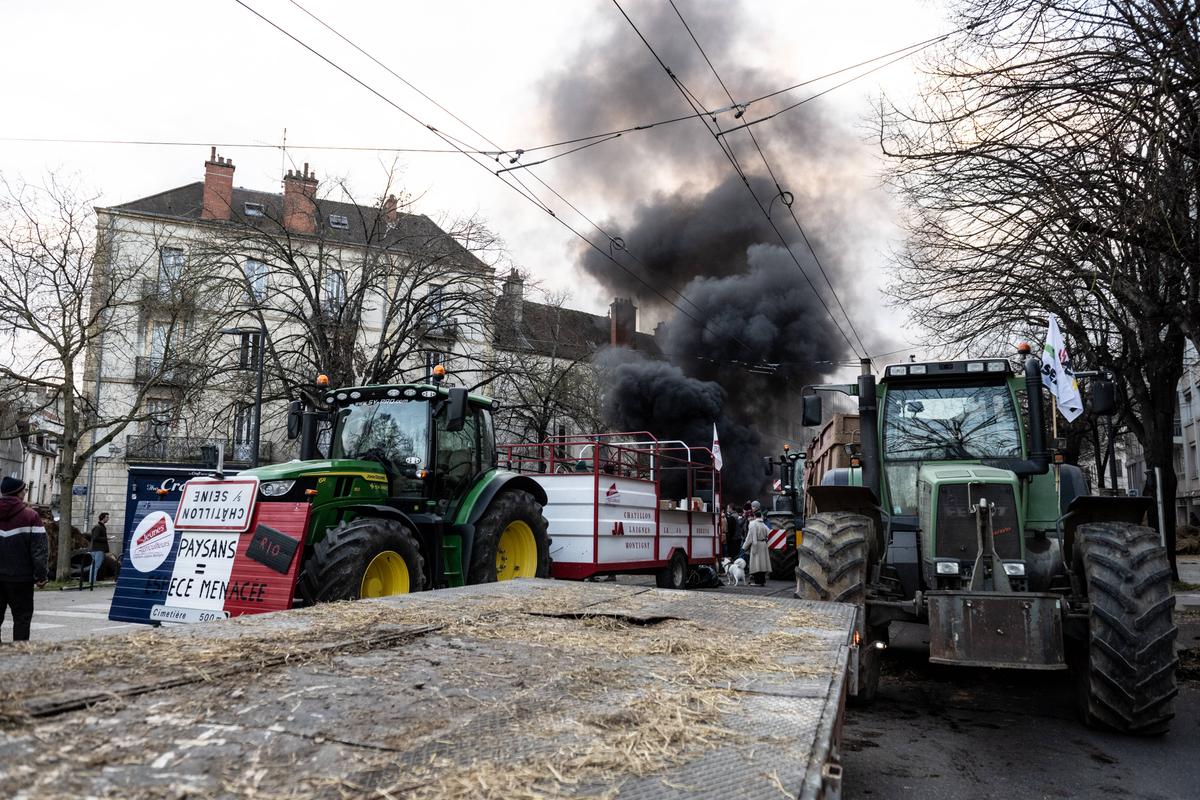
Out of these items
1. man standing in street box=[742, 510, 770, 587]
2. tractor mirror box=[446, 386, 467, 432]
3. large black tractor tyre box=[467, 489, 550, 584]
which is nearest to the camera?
tractor mirror box=[446, 386, 467, 432]

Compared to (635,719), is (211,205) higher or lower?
higher

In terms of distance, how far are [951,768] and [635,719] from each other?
3.30 metres

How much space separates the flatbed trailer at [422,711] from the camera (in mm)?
1855

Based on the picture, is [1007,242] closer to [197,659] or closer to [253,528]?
[253,528]

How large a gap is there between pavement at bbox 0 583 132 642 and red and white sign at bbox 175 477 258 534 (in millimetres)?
1610

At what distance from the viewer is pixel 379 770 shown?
1.91 metres

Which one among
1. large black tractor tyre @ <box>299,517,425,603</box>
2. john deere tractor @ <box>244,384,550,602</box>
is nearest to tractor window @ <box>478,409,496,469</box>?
john deere tractor @ <box>244,384,550,602</box>

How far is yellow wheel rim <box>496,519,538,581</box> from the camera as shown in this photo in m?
10.1

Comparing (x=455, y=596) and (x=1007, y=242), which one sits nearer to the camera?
(x=455, y=596)

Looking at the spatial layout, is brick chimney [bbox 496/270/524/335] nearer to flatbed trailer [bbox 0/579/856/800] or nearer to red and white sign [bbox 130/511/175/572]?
red and white sign [bbox 130/511/175/572]

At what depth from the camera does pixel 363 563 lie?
22.9 feet

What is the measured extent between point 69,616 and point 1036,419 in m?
12.9

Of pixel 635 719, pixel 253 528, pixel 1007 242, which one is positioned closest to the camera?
pixel 635 719

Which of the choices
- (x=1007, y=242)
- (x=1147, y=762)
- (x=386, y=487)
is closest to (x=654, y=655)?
(x=1147, y=762)
